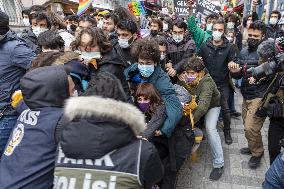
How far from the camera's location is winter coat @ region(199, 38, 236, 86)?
17.3 ft

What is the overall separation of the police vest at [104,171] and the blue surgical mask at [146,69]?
165 centimetres

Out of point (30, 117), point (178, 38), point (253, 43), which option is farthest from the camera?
point (178, 38)

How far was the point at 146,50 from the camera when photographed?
133 inches

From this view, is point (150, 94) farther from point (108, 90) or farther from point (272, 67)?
point (108, 90)

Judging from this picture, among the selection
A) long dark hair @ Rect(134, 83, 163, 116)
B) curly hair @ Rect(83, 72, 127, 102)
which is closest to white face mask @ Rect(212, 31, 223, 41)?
long dark hair @ Rect(134, 83, 163, 116)

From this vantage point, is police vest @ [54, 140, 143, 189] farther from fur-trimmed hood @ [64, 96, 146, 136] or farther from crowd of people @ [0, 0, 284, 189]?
fur-trimmed hood @ [64, 96, 146, 136]

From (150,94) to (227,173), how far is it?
1.89 m

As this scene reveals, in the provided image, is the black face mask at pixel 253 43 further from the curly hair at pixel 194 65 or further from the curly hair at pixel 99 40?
the curly hair at pixel 99 40

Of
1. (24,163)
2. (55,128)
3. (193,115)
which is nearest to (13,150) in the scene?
(24,163)

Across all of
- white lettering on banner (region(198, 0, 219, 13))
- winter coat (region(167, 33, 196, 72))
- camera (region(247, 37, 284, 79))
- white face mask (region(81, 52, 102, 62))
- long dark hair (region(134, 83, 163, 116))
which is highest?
white face mask (region(81, 52, 102, 62))

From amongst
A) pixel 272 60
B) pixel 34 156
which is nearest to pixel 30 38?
pixel 34 156

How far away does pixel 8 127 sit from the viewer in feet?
11.4

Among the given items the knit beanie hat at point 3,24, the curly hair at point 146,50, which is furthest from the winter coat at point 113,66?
the knit beanie hat at point 3,24

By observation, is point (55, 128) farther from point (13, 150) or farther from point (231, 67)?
point (231, 67)
